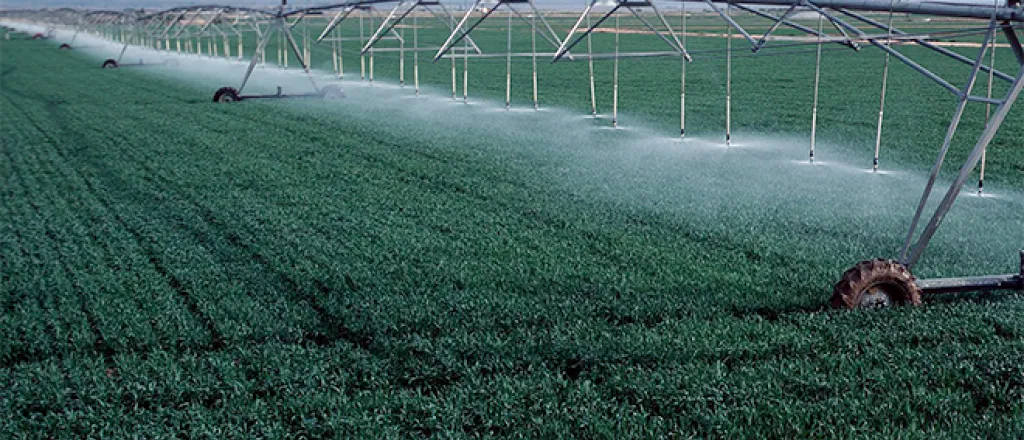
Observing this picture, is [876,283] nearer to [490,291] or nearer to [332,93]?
[490,291]

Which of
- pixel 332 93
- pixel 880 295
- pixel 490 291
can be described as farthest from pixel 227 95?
pixel 880 295

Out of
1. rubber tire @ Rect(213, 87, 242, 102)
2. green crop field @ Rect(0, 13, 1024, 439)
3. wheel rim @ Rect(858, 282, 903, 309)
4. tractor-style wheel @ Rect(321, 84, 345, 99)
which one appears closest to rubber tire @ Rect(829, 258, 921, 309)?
wheel rim @ Rect(858, 282, 903, 309)

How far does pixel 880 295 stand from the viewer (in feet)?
22.7

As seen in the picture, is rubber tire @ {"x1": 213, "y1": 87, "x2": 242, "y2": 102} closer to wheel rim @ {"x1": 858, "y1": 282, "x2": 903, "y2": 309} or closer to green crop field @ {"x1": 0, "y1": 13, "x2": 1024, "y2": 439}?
green crop field @ {"x1": 0, "y1": 13, "x2": 1024, "y2": 439}

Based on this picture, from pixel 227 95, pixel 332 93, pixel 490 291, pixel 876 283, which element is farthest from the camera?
pixel 332 93

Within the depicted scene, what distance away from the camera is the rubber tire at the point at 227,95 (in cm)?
2541

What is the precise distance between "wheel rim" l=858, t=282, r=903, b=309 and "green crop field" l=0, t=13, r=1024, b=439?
0.13 m

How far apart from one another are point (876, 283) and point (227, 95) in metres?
21.6

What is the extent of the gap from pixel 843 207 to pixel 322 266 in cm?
605

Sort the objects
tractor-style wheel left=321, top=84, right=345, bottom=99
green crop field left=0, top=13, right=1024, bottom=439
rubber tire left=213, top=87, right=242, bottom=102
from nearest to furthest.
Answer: green crop field left=0, top=13, right=1024, bottom=439 < rubber tire left=213, top=87, right=242, bottom=102 < tractor-style wheel left=321, top=84, right=345, bottom=99

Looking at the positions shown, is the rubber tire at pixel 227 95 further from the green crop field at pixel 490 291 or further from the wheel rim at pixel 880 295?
the wheel rim at pixel 880 295

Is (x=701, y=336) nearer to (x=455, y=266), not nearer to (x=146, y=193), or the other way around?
(x=455, y=266)

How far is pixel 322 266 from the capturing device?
8.63m

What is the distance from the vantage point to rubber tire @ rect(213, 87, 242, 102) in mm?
25406
